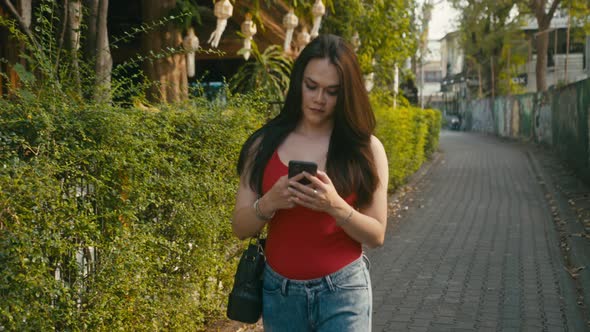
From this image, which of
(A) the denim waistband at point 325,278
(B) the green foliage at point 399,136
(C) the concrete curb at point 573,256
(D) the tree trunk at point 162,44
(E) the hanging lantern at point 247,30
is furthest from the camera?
(B) the green foliage at point 399,136

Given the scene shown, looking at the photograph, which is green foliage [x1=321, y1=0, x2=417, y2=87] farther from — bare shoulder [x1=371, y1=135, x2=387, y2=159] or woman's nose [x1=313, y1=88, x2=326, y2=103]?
woman's nose [x1=313, y1=88, x2=326, y2=103]

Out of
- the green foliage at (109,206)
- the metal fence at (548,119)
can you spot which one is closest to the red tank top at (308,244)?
the green foliage at (109,206)

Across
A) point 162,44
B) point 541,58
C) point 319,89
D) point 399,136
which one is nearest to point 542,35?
point 541,58

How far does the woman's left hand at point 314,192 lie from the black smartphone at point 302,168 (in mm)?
14

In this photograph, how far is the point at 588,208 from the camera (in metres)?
13.4

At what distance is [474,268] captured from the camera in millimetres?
8859

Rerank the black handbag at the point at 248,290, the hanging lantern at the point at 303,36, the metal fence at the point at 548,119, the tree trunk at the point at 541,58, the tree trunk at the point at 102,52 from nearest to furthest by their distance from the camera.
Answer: the black handbag at the point at 248,290
the tree trunk at the point at 102,52
the hanging lantern at the point at 303,36
the metal fence at the point at 548,119
the tree trunk at the point at 541,58

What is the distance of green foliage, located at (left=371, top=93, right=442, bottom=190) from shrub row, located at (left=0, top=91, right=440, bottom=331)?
8374 millimetres

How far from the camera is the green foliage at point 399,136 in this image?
1477cm

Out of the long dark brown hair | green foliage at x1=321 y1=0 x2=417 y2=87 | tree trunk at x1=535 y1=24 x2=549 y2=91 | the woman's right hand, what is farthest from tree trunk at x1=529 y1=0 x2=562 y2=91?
the woman's right hand

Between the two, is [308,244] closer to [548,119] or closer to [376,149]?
[376,149]

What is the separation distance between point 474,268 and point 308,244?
21.1 feet

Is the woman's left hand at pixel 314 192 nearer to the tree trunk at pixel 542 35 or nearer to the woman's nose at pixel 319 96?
the woman's nose at pixel 319 96

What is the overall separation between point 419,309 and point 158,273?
3.03 m
